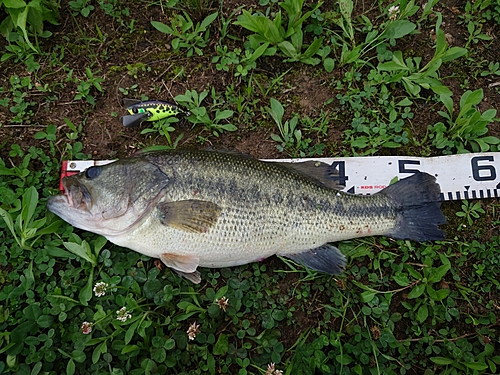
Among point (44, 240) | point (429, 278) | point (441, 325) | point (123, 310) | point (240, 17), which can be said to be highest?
point (240, 17)

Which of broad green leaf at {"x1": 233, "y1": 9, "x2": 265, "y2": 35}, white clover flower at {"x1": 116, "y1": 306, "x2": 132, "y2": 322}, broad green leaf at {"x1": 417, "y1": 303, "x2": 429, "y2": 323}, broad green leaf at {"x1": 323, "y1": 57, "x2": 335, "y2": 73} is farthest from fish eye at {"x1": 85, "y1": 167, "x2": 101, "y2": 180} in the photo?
broad green leaf at {"x1": 417, "y1": 303, "x2": 429, "y2": 323}

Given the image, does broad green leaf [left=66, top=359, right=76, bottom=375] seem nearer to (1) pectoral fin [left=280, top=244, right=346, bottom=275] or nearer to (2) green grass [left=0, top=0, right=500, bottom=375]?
(2) green grass [left=0, top=0, right=500, bottom=375]

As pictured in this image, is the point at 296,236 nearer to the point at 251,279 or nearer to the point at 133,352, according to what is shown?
the point at 251,279

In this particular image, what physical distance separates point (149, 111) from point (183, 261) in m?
1.55

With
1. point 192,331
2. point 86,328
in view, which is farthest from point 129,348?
point 192,331

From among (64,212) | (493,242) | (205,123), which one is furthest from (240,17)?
(493,242)

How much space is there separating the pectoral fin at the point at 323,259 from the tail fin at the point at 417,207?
510 mm

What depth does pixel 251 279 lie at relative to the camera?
3496mm

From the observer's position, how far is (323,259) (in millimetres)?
3379

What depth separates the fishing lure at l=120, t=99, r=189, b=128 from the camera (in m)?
3.82

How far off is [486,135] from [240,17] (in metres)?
2.75

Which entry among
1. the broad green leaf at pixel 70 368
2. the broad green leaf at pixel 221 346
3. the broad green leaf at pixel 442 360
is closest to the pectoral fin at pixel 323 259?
the broad green leaf at pixel 221 346

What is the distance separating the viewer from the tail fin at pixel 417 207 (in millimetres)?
3408

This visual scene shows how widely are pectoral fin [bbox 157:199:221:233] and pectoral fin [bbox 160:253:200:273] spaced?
0.25 metres
